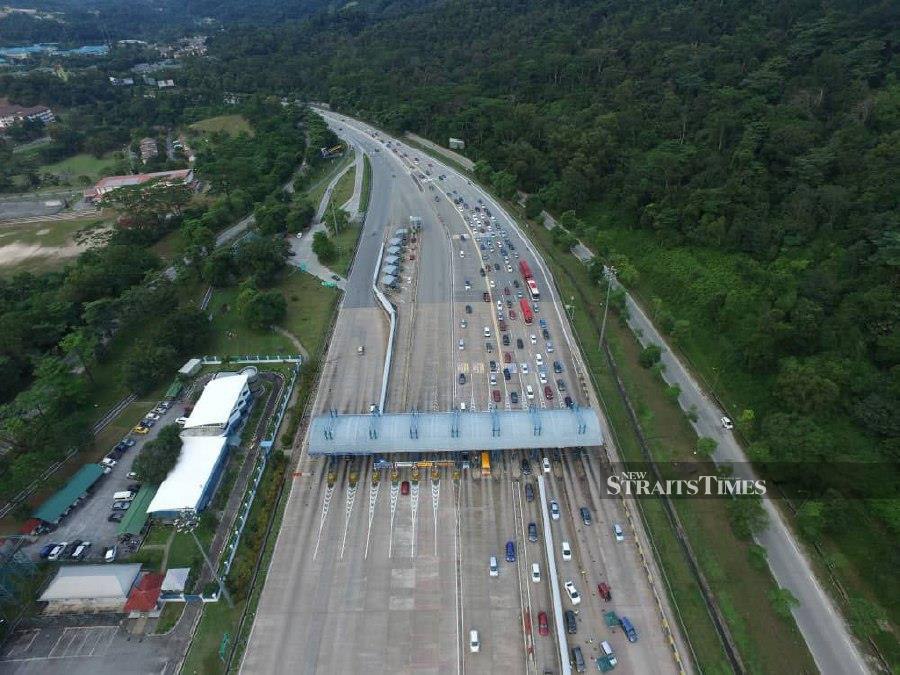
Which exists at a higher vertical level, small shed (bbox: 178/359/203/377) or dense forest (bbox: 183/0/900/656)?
dense forest (bbox: 183/0/900/656)

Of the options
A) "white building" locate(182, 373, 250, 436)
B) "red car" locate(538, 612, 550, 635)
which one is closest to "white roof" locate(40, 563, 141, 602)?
"white building" locate(182, 373, 250, 436)

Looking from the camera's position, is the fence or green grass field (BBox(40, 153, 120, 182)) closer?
the fence

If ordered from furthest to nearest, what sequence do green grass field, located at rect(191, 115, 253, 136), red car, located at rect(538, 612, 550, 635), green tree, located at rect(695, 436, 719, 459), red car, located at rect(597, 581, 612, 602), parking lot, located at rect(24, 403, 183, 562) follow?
green grass field, located at rect(191, 115, 253, 136)
green tree, located at rect(695, 436, 719, 459)
parking lot, located at rect(24, 403, 183, 562)
red car, located at rect(597, 581, 612, 602)
red car, located at rect(538, 612, 550, 635)

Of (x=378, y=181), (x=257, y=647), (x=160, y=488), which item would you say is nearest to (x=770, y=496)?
(x=257, y=647)

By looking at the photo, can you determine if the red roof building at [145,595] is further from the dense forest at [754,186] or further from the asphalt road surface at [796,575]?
the dense forest at [754,186]

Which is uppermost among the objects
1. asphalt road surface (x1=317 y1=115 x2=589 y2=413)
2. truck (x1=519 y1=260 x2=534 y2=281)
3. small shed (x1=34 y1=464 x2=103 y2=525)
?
truck (x1=519 y1=260 x2=534 y2=281)

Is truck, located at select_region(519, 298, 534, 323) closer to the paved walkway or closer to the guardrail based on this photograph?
the paved walkway

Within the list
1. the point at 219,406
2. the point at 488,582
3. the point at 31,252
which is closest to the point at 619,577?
the point at 488,582
